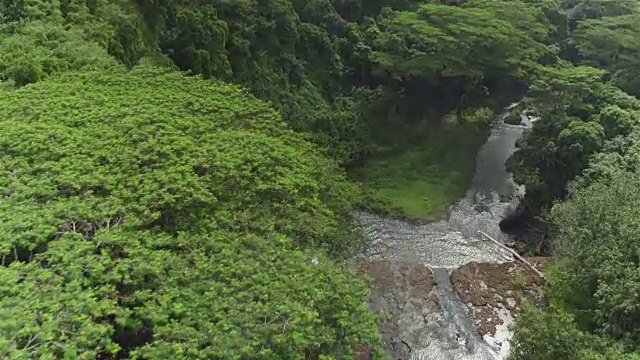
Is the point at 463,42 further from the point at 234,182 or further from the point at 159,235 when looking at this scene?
the point at 159,235

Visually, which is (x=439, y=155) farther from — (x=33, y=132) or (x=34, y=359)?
(x=34, y=359)

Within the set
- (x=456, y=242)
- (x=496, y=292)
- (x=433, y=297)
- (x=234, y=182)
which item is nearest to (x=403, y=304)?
(x=433, y=297)

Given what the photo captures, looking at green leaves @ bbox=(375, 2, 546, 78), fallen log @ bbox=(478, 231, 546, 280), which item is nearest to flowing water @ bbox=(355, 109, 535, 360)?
fallen log @ bbox=(478, 231, 546, 280)

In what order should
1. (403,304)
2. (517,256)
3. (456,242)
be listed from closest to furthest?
(403,304)
(517,256)
(456,242)

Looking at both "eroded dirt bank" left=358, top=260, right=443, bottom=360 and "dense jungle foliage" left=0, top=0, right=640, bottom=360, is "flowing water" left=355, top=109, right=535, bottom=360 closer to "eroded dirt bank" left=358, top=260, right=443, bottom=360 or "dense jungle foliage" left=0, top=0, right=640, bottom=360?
"eroded dirt bank" left=358, top=260, right=443, bottom=360

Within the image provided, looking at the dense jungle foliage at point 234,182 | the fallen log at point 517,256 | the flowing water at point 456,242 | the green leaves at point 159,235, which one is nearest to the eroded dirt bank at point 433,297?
the fallen log at point 517,256

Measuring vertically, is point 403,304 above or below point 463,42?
below

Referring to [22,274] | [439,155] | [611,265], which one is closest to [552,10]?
[439,155]

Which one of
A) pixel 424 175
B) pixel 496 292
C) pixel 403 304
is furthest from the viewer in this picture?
pixel 424 175
